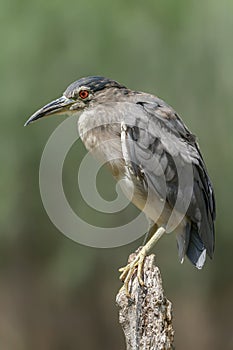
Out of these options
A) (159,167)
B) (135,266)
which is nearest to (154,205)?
(159,167)

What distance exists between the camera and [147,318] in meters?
3.58

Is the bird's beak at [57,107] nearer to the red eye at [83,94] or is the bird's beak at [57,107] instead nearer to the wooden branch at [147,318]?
the red eye at [83,94]

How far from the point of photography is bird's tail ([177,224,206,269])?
4.16m

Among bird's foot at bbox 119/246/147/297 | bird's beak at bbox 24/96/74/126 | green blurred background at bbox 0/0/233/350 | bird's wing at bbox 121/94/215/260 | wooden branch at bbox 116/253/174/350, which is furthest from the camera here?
green blurred background at bbox 0/0/233/350

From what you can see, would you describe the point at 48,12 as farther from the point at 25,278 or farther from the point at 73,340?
the point at 73,340

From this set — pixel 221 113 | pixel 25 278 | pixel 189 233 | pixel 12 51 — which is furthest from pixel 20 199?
pixel 189 233

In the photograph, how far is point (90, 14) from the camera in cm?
816

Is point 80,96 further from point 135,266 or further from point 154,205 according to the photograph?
point 135,266

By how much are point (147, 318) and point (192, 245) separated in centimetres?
72

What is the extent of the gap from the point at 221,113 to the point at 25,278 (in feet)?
9.39

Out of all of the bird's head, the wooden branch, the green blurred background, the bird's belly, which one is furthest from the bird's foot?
the green blurred background

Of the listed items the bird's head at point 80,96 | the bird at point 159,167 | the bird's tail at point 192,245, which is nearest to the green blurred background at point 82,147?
the bird's head at point 80,96

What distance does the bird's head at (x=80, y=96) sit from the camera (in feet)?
14.3

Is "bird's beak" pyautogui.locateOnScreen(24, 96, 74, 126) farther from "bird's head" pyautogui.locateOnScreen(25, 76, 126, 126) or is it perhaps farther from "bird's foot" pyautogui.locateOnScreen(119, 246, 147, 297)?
"bird's foot" pyautogui.locateOnScreen(119, 246, 147, 297)
